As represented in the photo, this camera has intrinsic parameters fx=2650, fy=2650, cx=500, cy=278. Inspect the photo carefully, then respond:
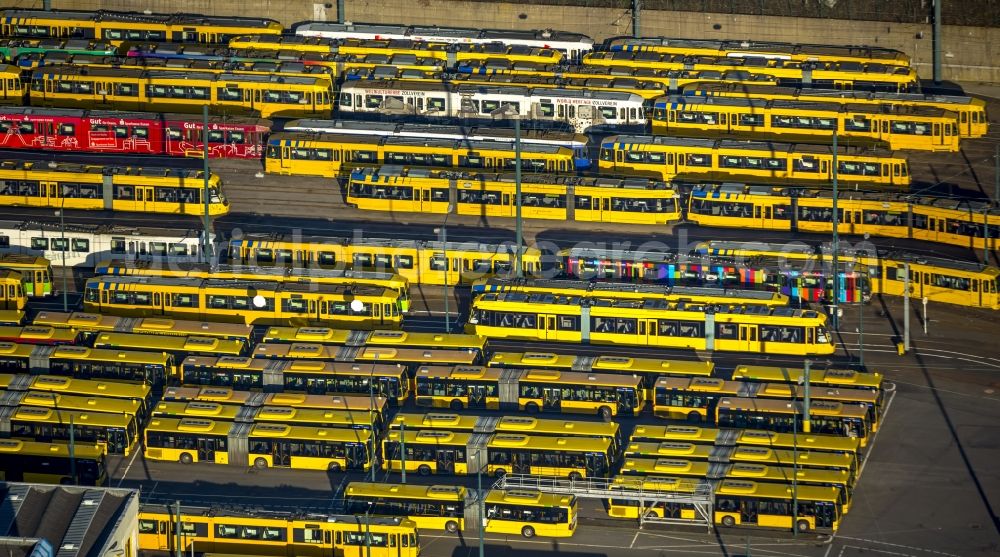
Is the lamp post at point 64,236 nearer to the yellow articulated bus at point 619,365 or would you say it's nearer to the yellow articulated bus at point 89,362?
the yellow articulated bus at point 89,362

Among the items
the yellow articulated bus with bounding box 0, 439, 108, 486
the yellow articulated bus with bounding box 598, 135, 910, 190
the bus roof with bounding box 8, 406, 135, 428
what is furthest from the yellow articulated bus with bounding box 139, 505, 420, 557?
the yellow articulated bus with bounding box 598, 135, 910, 190

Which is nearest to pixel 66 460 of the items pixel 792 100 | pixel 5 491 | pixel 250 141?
pixel 5 491

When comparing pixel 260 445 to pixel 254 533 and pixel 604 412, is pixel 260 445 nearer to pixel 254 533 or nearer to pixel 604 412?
pixel 254 533

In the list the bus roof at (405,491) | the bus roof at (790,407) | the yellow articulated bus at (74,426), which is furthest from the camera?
the bus roof at (790,407)

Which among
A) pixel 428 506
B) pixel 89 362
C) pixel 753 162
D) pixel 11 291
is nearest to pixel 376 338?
pixel 89 362

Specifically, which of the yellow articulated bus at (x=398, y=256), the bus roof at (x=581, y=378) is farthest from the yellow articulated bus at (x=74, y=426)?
the bus roof at (x=581, y=378)

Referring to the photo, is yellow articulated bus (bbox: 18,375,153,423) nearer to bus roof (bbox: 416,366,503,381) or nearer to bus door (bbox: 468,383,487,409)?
bus roof (bbox: 416,366,503,381)
